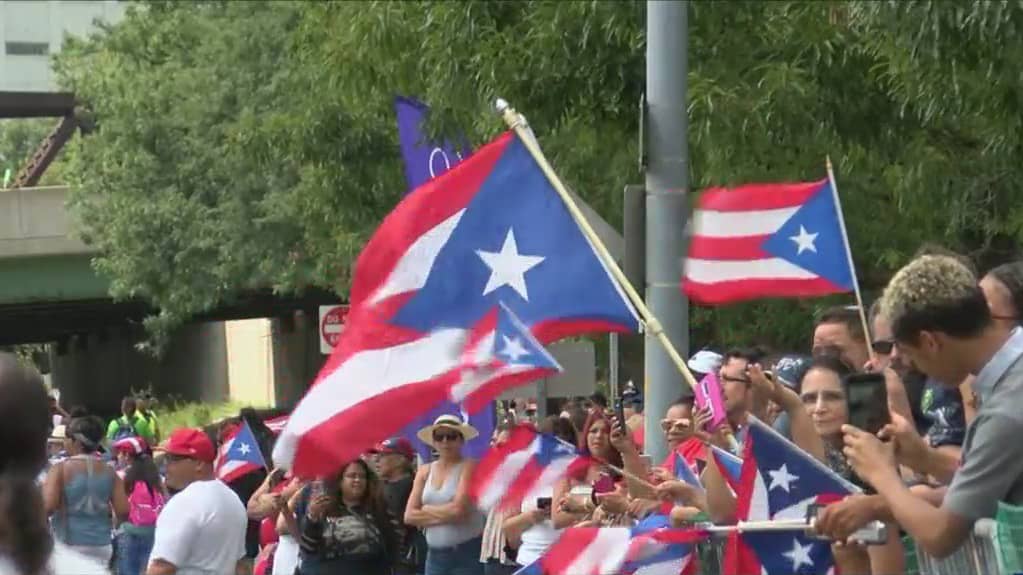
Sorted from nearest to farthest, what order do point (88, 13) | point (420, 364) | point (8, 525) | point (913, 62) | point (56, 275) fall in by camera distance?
point (8, 525) < point (420, 364) < point (913, 62) < point (56, 275) < point (88, 13)

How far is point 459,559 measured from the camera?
11695 millimetres

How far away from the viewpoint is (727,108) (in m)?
13.7

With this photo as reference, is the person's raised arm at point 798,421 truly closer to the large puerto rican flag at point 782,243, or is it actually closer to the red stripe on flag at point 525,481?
the red stripe on flag at point 525,481

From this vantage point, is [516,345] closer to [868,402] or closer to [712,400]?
[712,400]

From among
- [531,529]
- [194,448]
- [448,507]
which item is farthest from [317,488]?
[531,529]

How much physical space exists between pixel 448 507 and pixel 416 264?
3.73 metres

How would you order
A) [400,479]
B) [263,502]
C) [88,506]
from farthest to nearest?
[88,506] < [263,502] < [400,479]

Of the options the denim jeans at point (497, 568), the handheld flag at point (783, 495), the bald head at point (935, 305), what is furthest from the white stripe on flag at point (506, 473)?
the bald head at point (935, 305)

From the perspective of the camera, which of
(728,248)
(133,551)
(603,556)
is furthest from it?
(133,551)

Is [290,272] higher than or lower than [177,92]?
lower

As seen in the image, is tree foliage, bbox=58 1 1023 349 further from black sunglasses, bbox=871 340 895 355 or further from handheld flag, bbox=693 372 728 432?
black sunglasses, bbox=871 340 895 355

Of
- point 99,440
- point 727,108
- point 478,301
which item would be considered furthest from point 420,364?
point 99,440

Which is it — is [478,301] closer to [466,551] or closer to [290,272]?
[466,551]

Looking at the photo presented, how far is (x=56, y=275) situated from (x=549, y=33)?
93.6ft
